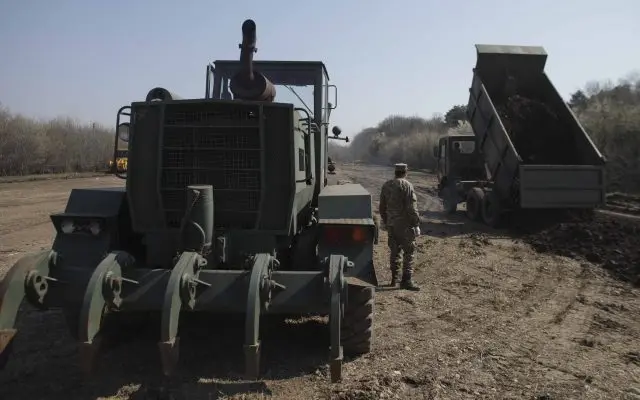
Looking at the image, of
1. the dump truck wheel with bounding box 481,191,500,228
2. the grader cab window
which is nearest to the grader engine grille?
the dump truck wheel with bounding box 481,191,500,228

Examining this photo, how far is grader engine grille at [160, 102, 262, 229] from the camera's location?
4.45m

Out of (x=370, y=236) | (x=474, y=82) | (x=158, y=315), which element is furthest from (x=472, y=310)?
(x=474, y=82)

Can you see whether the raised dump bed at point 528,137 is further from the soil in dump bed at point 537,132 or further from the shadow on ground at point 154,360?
the shadow on ground at point 154,360

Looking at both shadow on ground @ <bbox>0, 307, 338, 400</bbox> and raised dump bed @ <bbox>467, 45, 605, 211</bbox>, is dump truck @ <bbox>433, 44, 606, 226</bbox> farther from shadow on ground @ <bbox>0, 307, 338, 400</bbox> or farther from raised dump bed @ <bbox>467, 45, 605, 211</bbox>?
shadow on ground @ <bbox>0, 307, 338, 400</bbox>

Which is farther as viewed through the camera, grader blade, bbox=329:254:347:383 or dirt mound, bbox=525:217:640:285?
dirt mound, bbox=525:217:640:285

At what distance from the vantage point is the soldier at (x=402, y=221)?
7.36 m

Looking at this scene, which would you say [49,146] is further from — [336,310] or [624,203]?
[336,310]

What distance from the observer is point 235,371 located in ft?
13.7

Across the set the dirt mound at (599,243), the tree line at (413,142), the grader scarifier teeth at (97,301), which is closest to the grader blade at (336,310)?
the grader scarifier teeth at (97,301)

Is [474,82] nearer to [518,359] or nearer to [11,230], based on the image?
[518,359]

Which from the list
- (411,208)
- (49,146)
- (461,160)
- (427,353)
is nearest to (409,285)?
(411,208)

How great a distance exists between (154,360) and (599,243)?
29.3ft

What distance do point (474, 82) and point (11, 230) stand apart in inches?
458

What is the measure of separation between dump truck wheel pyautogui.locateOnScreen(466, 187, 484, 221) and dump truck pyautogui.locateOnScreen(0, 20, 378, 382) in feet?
30.7
